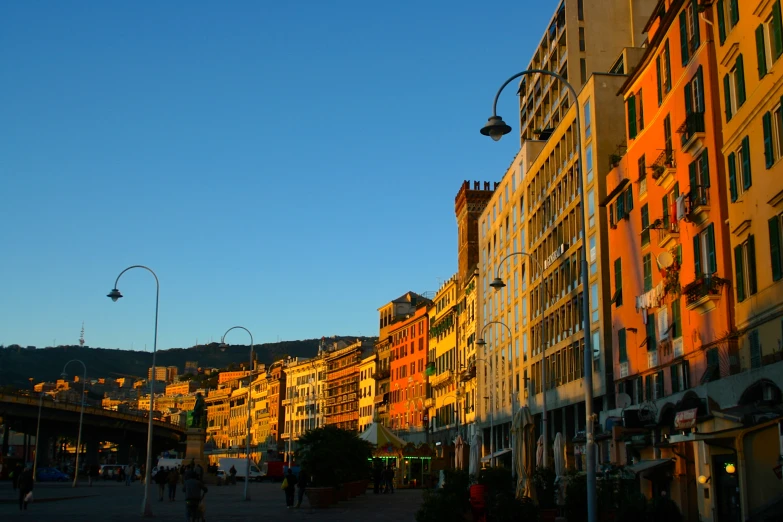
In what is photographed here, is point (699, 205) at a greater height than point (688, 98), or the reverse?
point (688, 98)

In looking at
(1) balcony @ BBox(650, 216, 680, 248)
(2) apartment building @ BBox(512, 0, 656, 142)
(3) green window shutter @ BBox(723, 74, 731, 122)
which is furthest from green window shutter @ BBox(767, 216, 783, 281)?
(2) apartment building @ BBox(512, 0, 656, 142)

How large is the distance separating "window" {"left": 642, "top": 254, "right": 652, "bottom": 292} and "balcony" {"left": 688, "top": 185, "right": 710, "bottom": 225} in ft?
24.8

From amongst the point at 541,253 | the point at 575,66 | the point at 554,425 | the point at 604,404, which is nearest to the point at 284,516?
the point at 604,404

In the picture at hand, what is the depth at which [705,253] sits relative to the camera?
34.2 m

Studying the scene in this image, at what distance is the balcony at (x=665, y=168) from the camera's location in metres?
38.1

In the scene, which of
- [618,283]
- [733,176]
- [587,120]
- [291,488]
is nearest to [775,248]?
[733,176]

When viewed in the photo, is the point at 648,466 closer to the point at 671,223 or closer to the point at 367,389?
the point at 671,223

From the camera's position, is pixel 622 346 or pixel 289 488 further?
pixel 622 346

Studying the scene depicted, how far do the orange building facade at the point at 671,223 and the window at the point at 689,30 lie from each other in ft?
0.13

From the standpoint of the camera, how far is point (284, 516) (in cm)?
3709

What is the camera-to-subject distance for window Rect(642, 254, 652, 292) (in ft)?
138

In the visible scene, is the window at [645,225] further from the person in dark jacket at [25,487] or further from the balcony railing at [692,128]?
the person in dark jacket at [25,487]

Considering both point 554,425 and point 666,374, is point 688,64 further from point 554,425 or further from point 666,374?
point 554,425

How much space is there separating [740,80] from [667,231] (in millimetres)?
9547
